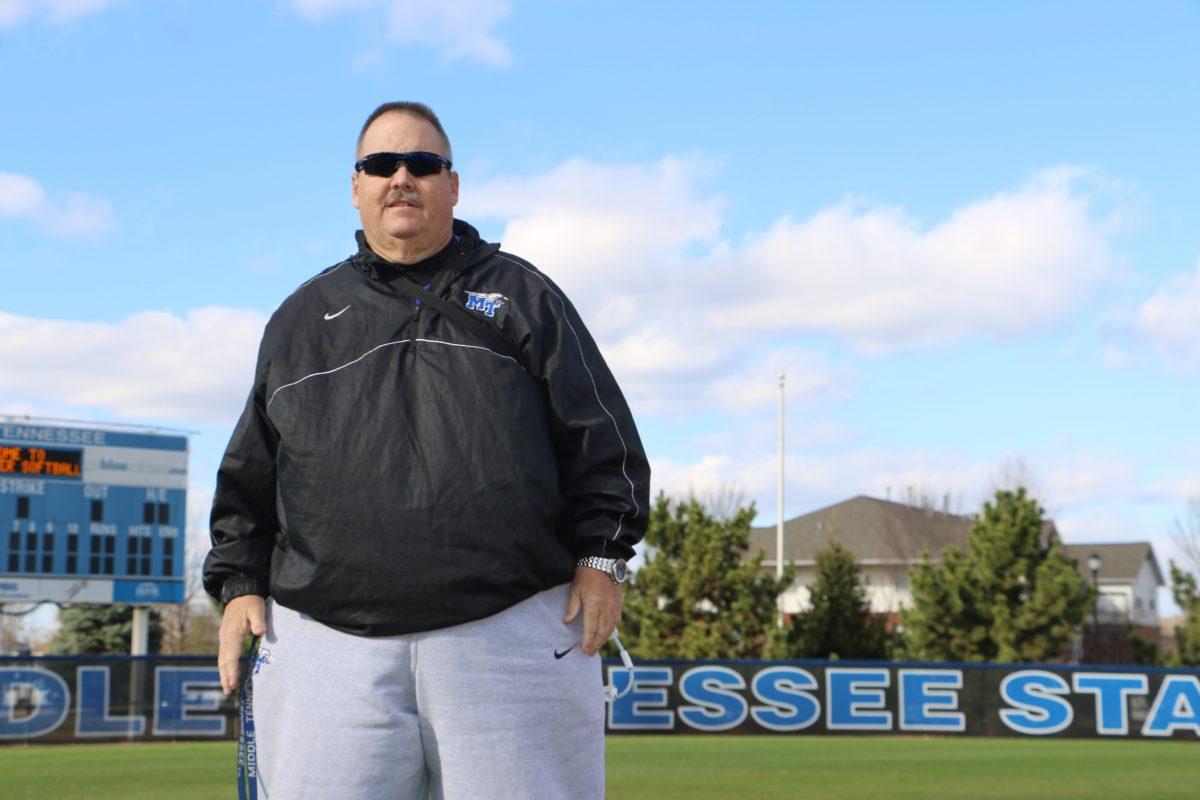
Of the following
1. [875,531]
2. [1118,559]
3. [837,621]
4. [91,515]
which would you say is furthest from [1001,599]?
[1118,559]

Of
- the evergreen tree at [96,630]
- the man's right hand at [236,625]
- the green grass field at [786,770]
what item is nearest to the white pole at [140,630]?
the green grass field at [786,770]

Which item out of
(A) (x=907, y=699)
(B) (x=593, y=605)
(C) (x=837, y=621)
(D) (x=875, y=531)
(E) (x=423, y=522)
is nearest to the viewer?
(E) (x=423, y=522)

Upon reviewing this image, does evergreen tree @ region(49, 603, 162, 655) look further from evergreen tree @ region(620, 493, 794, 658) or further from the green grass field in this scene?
the green grass field

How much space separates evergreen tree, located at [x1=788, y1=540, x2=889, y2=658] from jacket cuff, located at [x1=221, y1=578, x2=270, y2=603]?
28828 millimetres

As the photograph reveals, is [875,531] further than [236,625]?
Yes

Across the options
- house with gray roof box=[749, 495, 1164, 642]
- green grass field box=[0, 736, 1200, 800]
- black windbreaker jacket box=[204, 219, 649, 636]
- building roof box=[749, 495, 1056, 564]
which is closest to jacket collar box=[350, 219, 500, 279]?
black windbreaker jacket box=[204, 219, 649, 636]

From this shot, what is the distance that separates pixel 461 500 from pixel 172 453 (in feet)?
81.7

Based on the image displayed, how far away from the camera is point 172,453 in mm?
26047

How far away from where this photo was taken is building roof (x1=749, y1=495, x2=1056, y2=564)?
56.6 metres

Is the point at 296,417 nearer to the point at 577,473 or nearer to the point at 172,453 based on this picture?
the point at 577,473

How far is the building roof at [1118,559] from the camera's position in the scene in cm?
6788

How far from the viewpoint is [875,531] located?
59.4m

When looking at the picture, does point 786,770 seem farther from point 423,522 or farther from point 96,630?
point 96,630

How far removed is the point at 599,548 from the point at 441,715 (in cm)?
49
